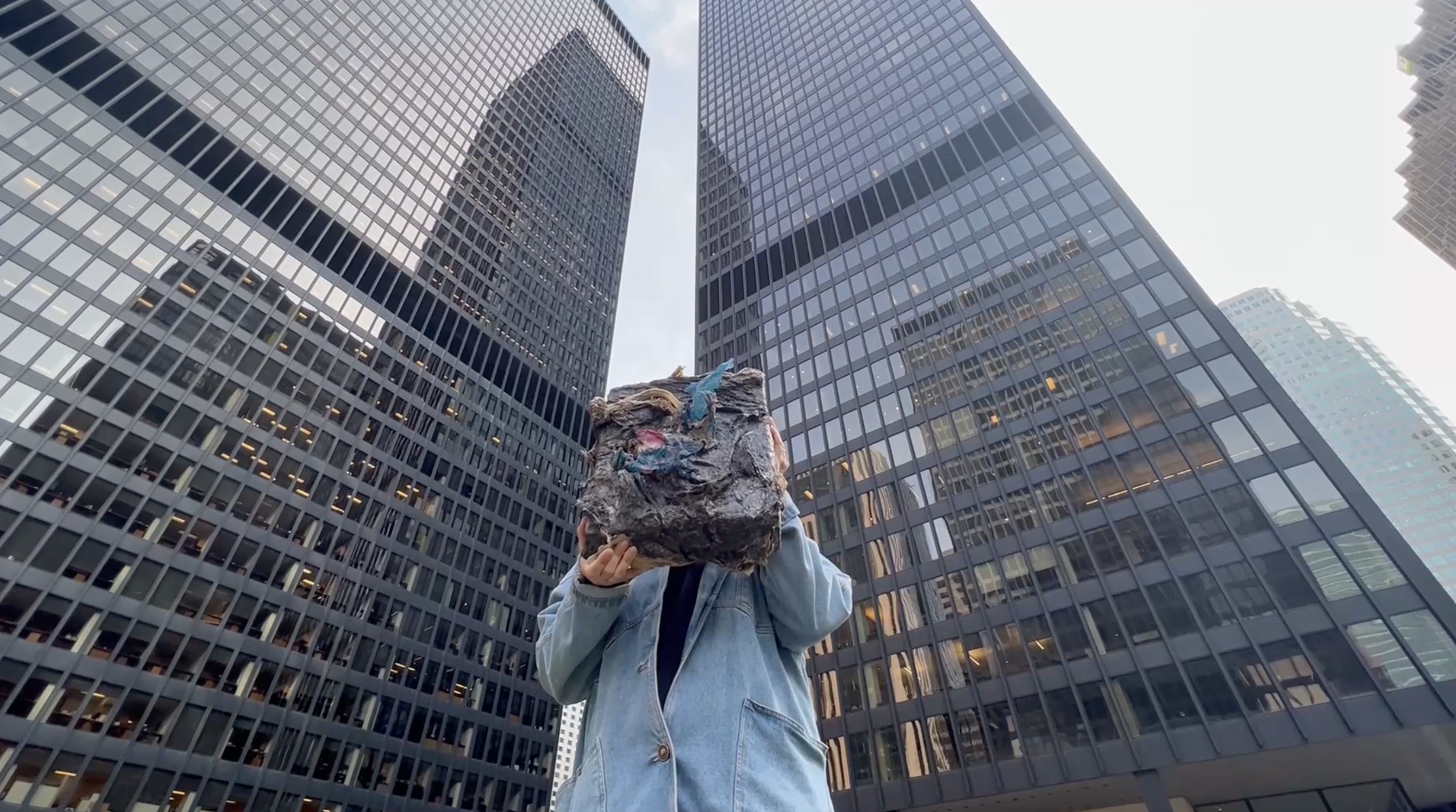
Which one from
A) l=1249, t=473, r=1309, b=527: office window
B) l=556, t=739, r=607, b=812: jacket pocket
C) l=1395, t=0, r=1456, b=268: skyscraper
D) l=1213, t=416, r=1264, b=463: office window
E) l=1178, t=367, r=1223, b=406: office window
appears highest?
l=1395, t=0, r=1456, b=268: skyscraper

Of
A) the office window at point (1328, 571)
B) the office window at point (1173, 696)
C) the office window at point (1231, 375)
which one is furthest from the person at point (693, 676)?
the office window at point (1231, 375)

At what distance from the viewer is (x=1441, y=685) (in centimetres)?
2141

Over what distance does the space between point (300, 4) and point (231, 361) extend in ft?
127

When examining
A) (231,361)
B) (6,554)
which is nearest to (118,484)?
(6,554)

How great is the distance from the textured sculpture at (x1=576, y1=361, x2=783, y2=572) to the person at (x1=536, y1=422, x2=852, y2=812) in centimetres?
11

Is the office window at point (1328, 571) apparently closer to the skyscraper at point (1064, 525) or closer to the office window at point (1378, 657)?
the skyscraper at point (1064, 525)

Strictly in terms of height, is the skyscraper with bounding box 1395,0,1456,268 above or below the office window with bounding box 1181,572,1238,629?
above

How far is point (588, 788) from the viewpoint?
2.87 metres

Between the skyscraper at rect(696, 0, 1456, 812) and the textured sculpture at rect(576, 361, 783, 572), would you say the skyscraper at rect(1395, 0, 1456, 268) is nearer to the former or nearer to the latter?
the skyscraper at rect(696, 0, 1456, 812)

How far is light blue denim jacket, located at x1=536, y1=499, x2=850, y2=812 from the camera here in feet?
8.84

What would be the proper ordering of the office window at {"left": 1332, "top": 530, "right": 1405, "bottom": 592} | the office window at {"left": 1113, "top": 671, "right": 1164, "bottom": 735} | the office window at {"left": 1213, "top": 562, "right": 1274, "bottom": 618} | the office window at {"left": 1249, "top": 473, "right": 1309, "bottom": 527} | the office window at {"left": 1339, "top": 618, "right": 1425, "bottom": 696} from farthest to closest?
the office window at {"left": 1249, "top": 473, "right": 1309, "bottom": 527} < the office window at {"left": 1113, "top": 671, "right": 1164, "bottom": 735} < the office window at {"left": 1213, "top": 562, "right": 1274, "bottom": 618} < the office window at {"left": 1332, "top": 530, "right": 1405, "bottom": 592} < the office window at {"left": 1339, "top": 618, "right": 1425, "bottom": 696}

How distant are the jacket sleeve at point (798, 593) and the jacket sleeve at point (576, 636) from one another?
712mm

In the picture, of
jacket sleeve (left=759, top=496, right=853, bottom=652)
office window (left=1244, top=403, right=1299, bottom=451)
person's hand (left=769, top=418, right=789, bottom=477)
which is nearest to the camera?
jacket sleeve (left=759, top=496, right=853, bottom=652)

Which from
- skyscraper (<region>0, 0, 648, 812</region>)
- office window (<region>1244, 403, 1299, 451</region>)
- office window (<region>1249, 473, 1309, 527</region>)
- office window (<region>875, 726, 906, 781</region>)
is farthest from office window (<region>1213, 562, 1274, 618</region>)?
skyscraper (<region>0, 0, 648, 812</region>)
